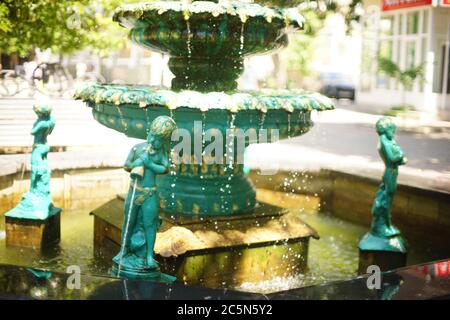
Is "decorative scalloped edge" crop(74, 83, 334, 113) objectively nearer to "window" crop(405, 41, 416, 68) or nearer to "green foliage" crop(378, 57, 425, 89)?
"green foliage" crop(378, 57, 425, 89)

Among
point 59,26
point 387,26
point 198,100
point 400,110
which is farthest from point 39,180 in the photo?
point 387,26

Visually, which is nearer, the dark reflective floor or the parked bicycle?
the dark reflective floor

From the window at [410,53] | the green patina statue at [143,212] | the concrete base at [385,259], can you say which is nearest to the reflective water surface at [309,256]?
the concrete base at [385,259]

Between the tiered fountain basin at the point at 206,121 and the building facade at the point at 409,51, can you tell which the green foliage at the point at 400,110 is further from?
the tiered fountain basin at the point at 206,121

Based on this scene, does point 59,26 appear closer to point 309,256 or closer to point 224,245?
point 309,256

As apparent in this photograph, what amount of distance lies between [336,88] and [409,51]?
7.84 metres

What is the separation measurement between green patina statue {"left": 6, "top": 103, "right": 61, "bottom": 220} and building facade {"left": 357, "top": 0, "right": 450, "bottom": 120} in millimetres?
17809

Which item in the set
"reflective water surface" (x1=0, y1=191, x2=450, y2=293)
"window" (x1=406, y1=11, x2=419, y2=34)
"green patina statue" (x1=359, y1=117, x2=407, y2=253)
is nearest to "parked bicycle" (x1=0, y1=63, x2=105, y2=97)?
"reflective water surface" (x1=0, y1=191, x2=450, y2=293)

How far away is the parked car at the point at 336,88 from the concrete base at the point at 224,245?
2885 centimetres

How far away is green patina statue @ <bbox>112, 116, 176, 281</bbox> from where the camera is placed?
391 centimetres

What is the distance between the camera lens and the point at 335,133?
56.1ft

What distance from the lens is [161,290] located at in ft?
9.23
